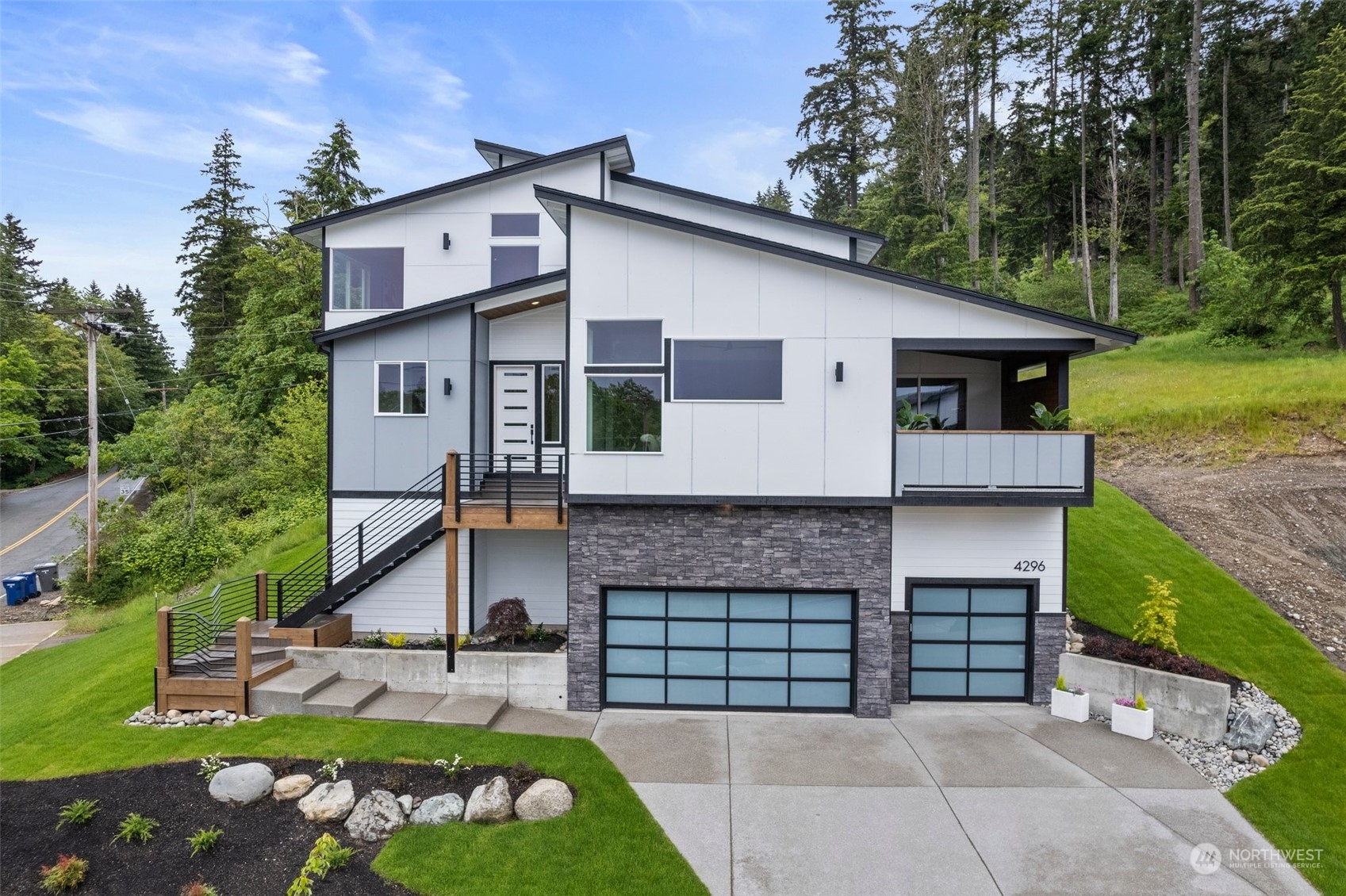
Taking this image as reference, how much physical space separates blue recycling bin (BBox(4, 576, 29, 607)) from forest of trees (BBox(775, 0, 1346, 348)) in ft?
110

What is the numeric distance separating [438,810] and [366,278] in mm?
11060

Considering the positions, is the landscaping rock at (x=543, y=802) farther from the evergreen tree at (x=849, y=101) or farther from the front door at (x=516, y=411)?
the evergreen tree at (x=849, y=101)

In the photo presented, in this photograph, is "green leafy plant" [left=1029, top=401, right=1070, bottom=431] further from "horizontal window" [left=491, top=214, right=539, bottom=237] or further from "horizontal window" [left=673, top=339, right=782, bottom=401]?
"horizontal window" [left=491, top=214, right=539, bottom=237]

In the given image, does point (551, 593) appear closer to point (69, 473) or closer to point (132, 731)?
point (132, 731)

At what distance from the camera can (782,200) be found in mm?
51906

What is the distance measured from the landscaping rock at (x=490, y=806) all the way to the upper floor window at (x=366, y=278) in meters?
10.4

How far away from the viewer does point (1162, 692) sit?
8.76 metres

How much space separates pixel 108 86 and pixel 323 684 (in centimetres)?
1595

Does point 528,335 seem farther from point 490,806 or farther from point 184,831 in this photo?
point 184,831

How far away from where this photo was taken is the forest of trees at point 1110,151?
821 inches

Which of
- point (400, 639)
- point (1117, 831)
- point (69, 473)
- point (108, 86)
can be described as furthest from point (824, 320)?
point (69, 473)

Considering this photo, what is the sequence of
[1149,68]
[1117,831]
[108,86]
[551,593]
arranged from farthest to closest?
[1149,68] → [108,86] → [551,593] → [1117,831]

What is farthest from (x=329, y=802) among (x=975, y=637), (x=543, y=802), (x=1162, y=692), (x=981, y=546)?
(x=1162, y=692)

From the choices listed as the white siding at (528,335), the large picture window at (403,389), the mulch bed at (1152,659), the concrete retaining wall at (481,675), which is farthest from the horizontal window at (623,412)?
the mulch bed at (1152,659)
